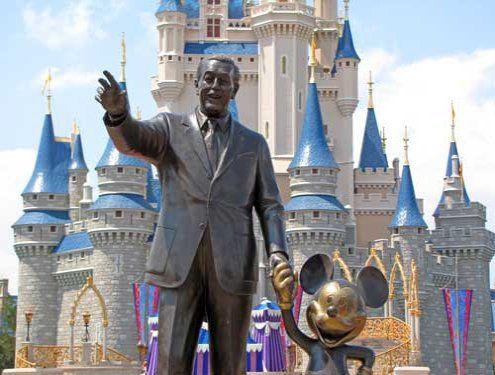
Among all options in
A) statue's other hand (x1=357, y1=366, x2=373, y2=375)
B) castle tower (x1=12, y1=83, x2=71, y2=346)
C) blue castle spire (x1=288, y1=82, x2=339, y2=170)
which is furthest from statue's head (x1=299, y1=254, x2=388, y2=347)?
castle tower (x1=12, y1=83, x2=71, y2=346)

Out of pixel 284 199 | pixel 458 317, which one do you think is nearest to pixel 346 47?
pixel 284 199

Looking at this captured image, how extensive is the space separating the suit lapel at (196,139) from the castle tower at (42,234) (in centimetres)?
4071

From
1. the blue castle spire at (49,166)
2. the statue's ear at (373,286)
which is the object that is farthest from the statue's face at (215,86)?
the blue castle spire at (49,166)

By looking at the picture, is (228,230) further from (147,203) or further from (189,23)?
(189,23)

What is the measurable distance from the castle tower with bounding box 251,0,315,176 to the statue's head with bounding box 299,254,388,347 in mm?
42706

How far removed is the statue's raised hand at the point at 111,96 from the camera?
5219mm

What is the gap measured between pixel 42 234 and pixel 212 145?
41.7 m

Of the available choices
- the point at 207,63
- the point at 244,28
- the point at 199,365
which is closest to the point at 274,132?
the point at 244,28

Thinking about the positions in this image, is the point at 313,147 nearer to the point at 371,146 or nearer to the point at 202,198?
the point at 371,146

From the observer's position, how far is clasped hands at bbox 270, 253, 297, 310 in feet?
18.0

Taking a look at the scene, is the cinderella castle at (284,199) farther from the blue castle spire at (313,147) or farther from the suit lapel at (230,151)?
the suit lapel at (230,151)

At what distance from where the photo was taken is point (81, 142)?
164 feet

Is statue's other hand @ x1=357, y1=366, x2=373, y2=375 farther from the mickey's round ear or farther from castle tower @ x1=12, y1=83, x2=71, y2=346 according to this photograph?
castle tower @ x1=12, y1=83, x2=71, y2=346

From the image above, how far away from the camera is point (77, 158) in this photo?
49469 mm
